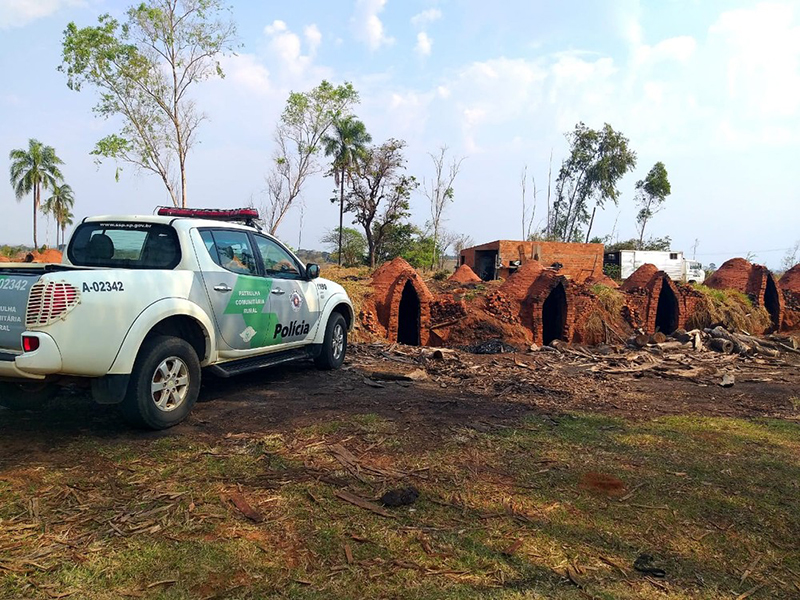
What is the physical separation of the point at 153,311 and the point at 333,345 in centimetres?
357

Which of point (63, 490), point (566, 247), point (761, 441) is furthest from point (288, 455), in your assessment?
point (566, 247)

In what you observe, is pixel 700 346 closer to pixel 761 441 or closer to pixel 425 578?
pixel 761 441

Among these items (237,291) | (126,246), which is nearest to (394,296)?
(237,291)

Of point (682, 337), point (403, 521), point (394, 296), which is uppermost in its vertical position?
point (394, 296)

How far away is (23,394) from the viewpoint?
188 inches

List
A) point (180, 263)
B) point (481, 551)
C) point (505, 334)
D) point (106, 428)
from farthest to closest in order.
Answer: point (505, 334) → point (180, 263) → point (106, 428) → point (481, 551)

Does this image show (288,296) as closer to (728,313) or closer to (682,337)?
(682,337)

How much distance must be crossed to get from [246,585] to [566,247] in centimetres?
3426

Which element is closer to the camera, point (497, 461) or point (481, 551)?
point (481, 551)

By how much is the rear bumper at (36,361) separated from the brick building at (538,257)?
29.6 m

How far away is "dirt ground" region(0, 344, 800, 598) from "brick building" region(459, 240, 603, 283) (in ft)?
80.4

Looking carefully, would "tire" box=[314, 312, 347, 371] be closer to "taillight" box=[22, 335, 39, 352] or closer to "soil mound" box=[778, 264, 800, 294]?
"taillight" box=[22, 335, 39, 352]

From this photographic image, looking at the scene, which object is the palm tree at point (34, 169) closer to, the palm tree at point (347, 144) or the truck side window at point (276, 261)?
the palm tree at point (347, 144)

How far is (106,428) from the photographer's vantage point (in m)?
4.86
